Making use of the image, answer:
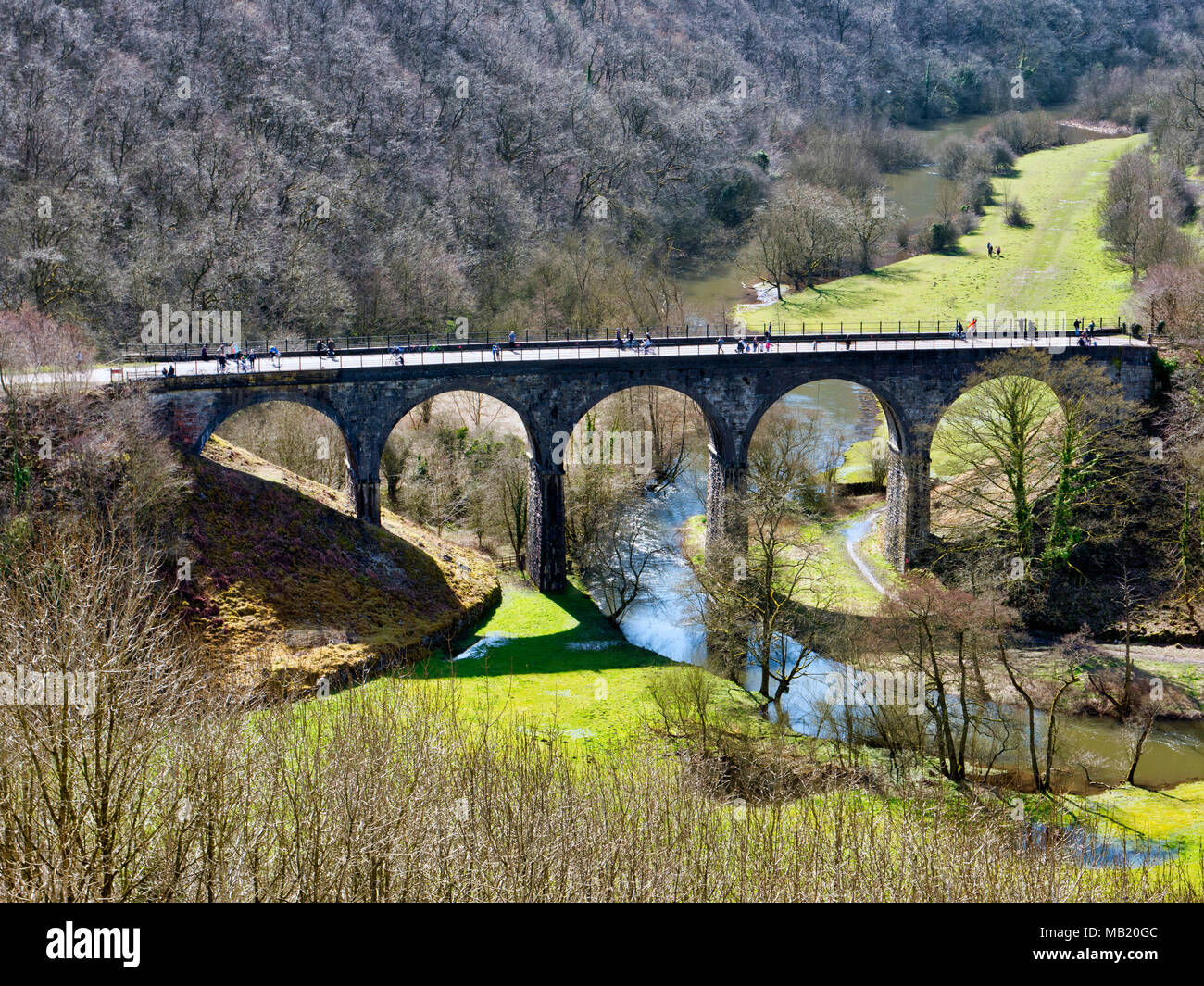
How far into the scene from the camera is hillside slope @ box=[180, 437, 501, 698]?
4284cm

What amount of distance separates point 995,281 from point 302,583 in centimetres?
6488

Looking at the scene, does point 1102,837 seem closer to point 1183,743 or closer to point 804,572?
point 1183,743

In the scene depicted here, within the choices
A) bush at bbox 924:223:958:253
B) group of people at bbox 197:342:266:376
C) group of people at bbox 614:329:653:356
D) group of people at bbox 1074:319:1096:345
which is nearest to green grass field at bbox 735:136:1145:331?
bush at bbox 924:223:958:253

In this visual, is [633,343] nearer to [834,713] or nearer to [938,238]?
[834,713]

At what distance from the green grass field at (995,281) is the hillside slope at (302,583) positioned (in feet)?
127

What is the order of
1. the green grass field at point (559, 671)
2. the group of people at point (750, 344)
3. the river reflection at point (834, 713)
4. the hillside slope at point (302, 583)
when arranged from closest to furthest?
1. the river reflection at point (834, 713)
2. the green grass field at point (559, 671)
3. the hillside slope at point (302, 583)
4. the group of people at point (750, 344)

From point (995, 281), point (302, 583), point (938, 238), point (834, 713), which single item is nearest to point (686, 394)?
point (834, 713)

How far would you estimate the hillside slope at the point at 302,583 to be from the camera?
141ft

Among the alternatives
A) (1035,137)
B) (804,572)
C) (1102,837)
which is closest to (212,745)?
(1102,837)

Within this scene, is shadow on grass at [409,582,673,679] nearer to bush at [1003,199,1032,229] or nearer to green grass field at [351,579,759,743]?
green grass field at [351,579,759,743]

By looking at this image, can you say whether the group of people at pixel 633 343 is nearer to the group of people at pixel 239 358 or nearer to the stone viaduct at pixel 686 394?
the stone viaduct at pixel 686 394

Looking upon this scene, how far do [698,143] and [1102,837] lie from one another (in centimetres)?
9392

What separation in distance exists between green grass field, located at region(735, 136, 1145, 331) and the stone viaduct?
26.1 metres

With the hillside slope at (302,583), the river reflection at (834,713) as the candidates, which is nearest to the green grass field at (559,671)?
the hillside slope at (302,583)
